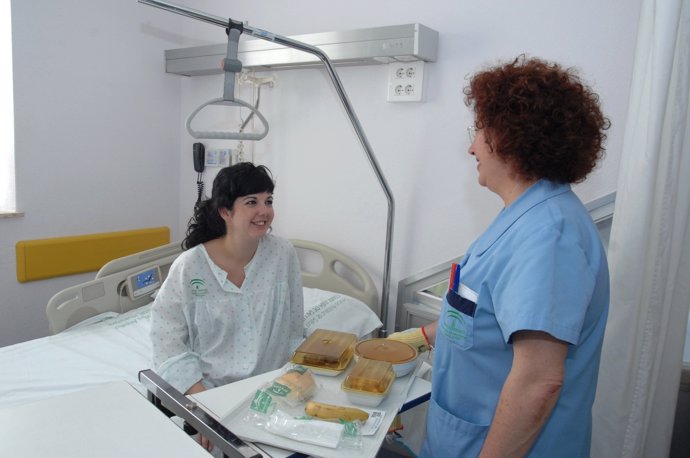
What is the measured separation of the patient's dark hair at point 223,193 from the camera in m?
1.74

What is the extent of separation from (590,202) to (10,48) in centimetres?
282

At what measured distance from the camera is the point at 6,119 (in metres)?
2.63

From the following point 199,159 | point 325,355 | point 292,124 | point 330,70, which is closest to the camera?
point 325,355

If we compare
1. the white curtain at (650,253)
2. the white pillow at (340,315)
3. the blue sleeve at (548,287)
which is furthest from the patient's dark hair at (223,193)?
the white curtain at (650,253)

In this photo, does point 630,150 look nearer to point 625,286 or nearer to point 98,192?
point 625,286

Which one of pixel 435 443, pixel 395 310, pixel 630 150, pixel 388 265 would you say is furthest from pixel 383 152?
pixel 435 443

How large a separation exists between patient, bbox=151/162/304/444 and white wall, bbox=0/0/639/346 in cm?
87

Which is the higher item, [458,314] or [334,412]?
[458,314]

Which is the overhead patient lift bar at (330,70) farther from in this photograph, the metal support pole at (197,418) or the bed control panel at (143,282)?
the bed control panel at (143,282)

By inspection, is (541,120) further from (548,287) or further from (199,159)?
(199,159)

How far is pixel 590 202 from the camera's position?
6.44 ft

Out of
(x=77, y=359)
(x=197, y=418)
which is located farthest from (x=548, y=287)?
(x=77, y=359)

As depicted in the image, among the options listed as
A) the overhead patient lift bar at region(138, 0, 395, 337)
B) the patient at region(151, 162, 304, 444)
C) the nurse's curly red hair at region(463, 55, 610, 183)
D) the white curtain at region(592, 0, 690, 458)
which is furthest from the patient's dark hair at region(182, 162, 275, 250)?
the white curtain at region(592, 0, 690, 458)

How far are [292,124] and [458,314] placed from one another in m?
2.00
